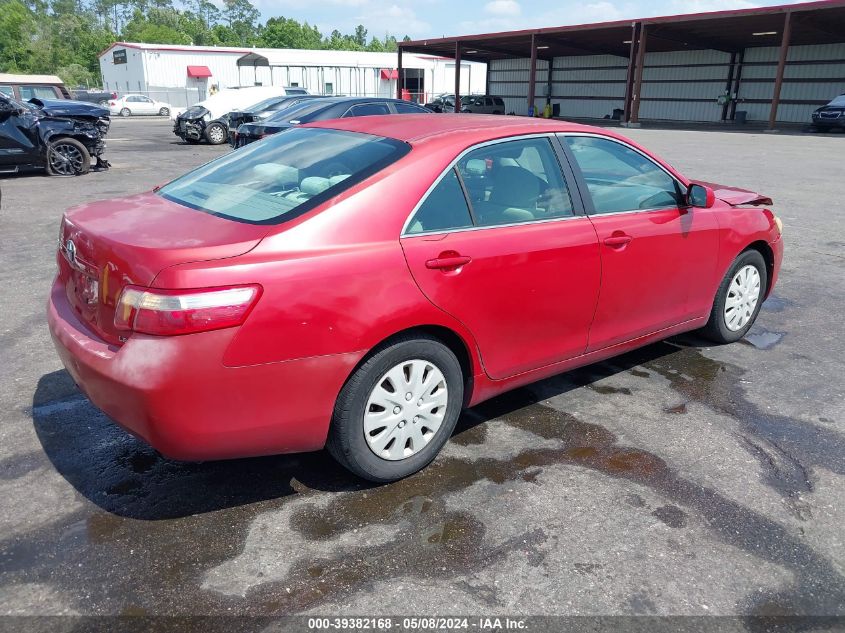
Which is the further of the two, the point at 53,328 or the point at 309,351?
the point at 53,328

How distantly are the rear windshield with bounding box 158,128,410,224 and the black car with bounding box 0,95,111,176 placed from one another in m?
10.2

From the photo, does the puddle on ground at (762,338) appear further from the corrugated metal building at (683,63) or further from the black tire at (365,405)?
the corrugated metal building at (683,63)

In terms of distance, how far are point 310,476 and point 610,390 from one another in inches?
79.5

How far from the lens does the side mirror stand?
4.14 meters

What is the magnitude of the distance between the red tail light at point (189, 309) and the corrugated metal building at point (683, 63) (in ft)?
100

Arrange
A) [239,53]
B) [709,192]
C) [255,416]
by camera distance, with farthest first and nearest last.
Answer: [239,53] → [709,192] → [255,416]

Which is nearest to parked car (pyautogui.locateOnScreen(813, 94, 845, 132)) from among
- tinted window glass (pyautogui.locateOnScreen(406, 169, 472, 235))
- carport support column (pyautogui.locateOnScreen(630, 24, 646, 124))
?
carport support column (pyautogui.locateOnScreen(630, 24, 646, 124))

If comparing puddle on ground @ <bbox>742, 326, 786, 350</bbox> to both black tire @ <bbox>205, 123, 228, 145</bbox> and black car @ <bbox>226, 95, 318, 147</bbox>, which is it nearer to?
black car @ <bbox>226, 95, 318, 147</bbox>

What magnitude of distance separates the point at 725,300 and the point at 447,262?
264cm

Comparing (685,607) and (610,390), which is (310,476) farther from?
(610,390)

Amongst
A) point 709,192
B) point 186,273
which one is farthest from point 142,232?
point 709,192

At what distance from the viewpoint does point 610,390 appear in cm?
422

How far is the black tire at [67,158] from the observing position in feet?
42.8

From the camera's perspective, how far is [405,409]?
3.03 metres
